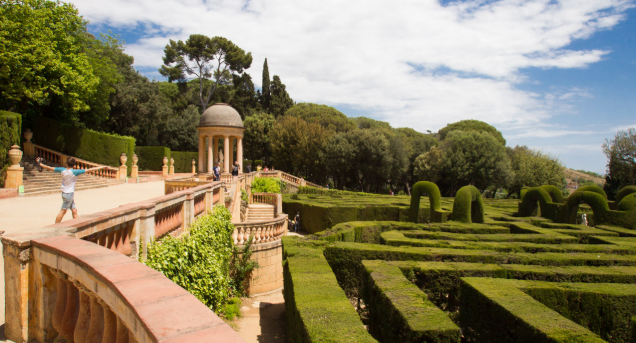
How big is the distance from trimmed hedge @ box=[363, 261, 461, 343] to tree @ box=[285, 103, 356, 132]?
45.6 m

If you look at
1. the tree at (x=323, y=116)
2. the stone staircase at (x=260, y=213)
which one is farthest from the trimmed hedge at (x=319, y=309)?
the tree at (x=323, y=116)

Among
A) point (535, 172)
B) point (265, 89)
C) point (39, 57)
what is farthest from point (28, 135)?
point (535, 172)

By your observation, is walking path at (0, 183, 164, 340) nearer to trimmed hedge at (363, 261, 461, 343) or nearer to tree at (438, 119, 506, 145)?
trimmed hedge at (363, 261, 461, 343)

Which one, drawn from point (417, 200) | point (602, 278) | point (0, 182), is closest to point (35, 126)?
point (0, 182)

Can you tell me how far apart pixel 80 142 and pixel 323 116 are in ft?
120

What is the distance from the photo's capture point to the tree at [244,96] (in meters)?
67.9

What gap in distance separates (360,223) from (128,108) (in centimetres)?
4035

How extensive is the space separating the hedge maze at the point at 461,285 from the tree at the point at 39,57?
2095cm

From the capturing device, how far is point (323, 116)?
5856cm

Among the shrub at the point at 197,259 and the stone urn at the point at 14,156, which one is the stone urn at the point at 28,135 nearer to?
the stone urn at the point at 14,156

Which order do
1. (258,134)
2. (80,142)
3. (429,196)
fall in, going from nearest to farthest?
(429,196) < (80,142) < (258,134)

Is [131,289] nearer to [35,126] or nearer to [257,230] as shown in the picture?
[257,230]

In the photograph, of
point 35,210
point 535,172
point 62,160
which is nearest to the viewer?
point 35,210

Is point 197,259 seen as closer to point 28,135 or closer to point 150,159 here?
point 28,135
